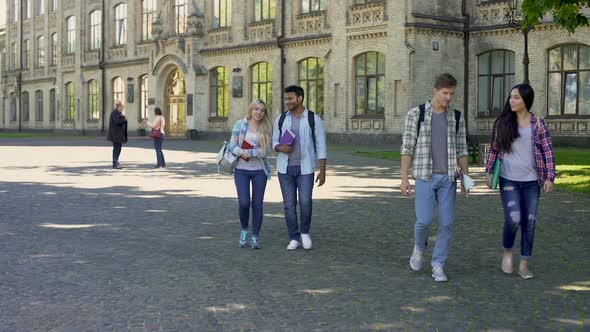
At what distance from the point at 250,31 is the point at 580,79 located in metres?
16.7

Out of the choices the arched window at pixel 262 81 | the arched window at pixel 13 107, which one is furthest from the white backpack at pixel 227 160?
the arched window at pixel 13 107

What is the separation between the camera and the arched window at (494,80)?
3338 centimetres

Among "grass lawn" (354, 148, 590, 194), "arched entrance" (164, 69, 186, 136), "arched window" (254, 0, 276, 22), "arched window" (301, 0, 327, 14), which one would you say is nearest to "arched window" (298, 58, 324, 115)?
"arched window" (301, 0, 327, 14)

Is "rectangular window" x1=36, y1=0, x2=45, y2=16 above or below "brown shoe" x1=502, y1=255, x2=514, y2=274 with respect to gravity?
above

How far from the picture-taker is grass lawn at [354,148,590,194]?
1637cm

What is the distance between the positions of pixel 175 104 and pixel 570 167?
97.4 ft

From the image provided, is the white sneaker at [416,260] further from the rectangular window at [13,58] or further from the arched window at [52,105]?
the rectangular window at [13,58]

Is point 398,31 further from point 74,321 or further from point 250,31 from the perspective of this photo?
point 74,321

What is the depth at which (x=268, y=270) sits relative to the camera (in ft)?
25.9

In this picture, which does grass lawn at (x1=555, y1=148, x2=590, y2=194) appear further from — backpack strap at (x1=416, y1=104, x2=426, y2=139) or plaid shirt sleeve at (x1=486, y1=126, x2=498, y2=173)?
backpack strap at (x1=416, y1=104, x2=426, y2=139)

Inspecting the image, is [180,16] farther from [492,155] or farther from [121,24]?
[492,155]

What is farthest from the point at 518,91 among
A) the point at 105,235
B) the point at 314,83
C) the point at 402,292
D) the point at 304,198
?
the point at 314,83

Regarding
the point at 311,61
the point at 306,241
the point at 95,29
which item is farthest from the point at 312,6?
the point at 306,241

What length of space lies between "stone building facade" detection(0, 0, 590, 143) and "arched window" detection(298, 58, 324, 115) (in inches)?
2.1
